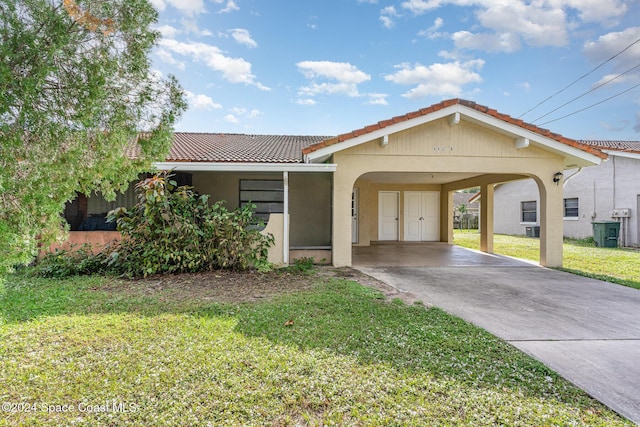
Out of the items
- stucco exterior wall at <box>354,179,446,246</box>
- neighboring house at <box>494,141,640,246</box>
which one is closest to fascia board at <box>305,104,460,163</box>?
stucco exterior wall at <box>354,179,446,246</box>

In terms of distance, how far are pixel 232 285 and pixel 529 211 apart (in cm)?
2092

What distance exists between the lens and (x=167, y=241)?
7.42 metres

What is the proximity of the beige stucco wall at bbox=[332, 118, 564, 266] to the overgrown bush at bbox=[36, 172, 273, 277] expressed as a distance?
7.81 feet

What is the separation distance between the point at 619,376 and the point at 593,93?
2530 centimetres

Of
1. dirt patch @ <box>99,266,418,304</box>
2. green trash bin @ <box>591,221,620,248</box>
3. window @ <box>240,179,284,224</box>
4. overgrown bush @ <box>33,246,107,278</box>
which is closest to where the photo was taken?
dirt patch @ <box>99,266,418,304</box>

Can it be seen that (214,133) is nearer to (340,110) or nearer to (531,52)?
(340,110)

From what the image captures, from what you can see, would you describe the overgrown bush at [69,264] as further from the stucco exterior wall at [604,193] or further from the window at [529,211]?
the window at [529,211]

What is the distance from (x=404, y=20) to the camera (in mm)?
13898

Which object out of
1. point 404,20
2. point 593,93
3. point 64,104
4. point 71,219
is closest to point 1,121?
point 64,104

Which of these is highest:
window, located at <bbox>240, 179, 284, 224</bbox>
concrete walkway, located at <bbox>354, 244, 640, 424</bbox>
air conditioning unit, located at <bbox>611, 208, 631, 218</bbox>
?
window, located at <bbox>240, 179, 284, 224</bbox>

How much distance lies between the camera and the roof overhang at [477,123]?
8453 millimetres

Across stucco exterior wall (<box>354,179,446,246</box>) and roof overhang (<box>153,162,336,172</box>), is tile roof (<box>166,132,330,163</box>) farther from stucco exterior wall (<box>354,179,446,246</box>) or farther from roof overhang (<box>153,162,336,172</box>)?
stucco exterior wall (<box>354,179,446,246</box>)

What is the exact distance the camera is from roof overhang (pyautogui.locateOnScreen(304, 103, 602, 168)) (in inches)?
333

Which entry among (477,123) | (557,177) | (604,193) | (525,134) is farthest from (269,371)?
(604,193)
